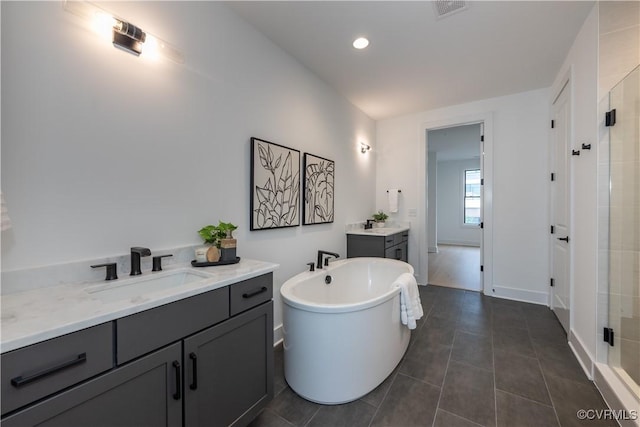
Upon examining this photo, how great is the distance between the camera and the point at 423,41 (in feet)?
7.70

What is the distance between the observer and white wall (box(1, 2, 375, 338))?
1.12 m

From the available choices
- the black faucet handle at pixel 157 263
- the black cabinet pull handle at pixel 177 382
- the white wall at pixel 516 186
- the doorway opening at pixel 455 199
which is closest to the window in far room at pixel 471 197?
the doorway opening at pixel 455 199

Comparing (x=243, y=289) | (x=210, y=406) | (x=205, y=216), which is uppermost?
(x=205, y=216)

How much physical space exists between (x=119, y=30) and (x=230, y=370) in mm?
1785

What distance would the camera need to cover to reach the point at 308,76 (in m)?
2.85

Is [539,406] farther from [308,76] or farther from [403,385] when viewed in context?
[308,76]

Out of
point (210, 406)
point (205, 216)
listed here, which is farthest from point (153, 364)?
point (205, 216)

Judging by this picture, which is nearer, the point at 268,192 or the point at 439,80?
the point at 268,192

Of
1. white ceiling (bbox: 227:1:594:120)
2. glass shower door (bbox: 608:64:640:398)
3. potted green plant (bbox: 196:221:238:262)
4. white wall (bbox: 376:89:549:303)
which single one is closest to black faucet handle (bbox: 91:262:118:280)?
potted green plant (bbox: 196:221:238:262)

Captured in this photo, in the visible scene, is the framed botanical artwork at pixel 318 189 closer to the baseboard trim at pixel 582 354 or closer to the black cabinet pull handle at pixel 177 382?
the black cabinet pull handle at pixel 177 382

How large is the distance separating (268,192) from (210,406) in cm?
152

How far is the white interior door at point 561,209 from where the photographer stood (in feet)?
8.30

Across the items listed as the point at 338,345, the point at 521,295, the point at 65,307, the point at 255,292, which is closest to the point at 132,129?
the point at 65,307

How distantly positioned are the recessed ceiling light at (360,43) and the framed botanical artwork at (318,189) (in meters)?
1.09
